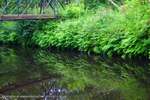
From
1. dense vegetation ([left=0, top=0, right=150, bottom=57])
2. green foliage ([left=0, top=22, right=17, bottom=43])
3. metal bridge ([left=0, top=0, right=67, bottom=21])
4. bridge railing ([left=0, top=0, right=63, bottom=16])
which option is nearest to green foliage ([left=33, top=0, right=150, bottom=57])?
dense vegetation ([left=0, top=0, right=150, bottom=57])

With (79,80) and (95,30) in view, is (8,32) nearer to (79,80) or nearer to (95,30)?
(95,30)

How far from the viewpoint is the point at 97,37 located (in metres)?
24.2

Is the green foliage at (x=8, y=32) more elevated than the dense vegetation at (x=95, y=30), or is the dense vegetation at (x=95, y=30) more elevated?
the dense vegetation at (x=95, y=30)

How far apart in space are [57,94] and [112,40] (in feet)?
33.1

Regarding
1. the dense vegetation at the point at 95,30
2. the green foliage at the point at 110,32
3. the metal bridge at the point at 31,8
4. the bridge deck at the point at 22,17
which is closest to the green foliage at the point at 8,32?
the dense vegetation at the point at 95,30

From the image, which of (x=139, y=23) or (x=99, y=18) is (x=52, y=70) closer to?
(x=139, y=23)

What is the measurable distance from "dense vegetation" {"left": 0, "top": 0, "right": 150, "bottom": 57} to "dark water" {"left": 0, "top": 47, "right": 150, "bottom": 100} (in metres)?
1.11

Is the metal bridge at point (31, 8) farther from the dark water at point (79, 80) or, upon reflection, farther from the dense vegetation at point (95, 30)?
the dark water at point (79, 80)

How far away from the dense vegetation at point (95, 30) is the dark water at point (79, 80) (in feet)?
3.66

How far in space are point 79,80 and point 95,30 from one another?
996 cm

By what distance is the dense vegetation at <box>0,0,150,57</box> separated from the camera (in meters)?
20.6

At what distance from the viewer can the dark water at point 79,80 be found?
40.4 ft

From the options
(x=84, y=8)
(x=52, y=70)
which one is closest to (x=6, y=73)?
(x=52, y=70)

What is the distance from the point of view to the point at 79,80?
15398 millimetres
